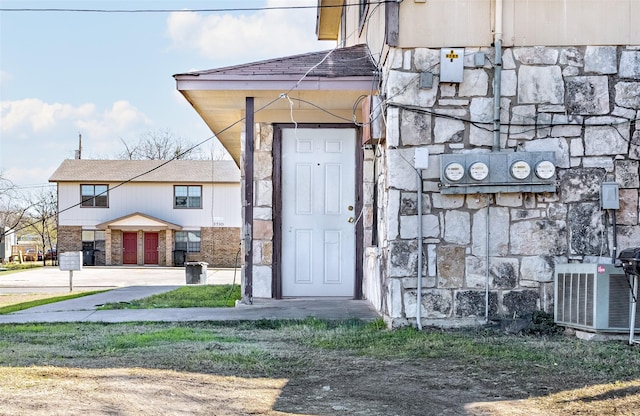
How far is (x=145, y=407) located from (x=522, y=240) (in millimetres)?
4324

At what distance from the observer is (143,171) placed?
3847 centimetres

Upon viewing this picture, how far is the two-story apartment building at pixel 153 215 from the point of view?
3722 centimetres

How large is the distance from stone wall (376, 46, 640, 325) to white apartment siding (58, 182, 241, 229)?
3073 centimetres

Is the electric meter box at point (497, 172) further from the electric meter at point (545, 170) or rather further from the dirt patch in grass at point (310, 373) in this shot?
the dirt patch in grass at point (310, 373)

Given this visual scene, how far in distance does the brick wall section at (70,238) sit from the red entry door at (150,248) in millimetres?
3500

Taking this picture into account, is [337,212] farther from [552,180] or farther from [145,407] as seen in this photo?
[145,407]

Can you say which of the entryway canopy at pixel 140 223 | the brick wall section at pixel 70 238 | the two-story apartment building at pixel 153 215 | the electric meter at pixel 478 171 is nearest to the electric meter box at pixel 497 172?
the electric meter at pixel 478 171

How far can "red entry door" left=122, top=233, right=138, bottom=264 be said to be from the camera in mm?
37062

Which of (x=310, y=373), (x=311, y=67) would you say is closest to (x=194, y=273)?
(x=311, y=67)

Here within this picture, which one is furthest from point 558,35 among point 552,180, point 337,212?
point 337,212

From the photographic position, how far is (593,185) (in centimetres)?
705

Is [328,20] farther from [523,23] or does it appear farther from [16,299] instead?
[523,23]

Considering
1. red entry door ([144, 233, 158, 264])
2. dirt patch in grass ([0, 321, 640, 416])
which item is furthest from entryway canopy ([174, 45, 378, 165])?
red entry door ([144, 233, 158, 264])

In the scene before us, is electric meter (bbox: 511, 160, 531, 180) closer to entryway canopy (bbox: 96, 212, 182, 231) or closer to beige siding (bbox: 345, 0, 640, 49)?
beige siding (bbox: 345, 0, 640, 49)
